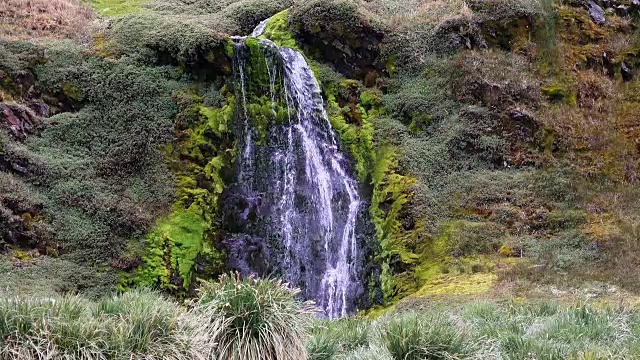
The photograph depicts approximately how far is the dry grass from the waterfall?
7.17m

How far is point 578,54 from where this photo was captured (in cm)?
2338

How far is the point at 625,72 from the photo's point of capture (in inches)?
909

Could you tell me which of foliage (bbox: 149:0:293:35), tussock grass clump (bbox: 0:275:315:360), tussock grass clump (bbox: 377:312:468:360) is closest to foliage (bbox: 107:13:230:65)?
foliage (bbox: 149:0:293:35)

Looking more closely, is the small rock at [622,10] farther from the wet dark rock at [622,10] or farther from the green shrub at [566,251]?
the green shrub at [566,251]

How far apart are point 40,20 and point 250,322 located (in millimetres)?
21465

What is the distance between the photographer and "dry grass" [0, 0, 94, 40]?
23.0 m

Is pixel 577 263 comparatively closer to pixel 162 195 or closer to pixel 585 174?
pixel 585 174

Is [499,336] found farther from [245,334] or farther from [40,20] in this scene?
[40,20]

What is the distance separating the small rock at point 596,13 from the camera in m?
24.7

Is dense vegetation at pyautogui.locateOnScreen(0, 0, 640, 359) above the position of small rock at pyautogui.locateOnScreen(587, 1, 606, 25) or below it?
below

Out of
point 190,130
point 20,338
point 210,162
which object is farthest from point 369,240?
point 20,338

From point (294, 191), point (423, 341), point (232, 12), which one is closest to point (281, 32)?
point (232, 12)

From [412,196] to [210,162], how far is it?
6.42 m

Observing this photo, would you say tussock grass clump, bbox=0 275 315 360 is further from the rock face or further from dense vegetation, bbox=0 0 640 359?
the rock face
